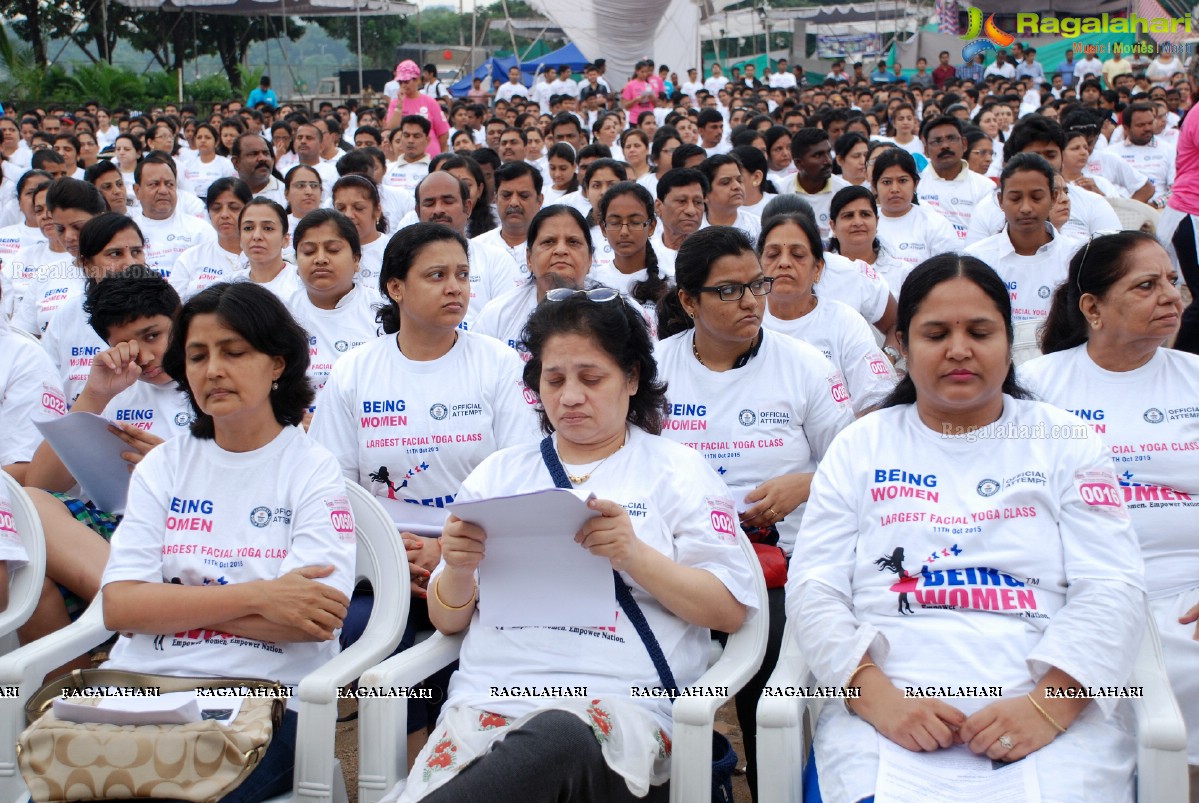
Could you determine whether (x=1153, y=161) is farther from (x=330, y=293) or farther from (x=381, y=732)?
(x=381, y=732)

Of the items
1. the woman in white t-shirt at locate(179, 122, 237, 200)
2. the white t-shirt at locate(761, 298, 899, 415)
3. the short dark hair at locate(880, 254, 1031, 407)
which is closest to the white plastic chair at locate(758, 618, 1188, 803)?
the short dark hair at locate(880, 254, 1031, 407)

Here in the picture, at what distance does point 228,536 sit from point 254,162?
623 cm

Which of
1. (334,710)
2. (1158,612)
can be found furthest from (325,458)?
(1158,612)

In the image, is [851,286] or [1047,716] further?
[851,286]

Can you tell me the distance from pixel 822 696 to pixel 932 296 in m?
0.88

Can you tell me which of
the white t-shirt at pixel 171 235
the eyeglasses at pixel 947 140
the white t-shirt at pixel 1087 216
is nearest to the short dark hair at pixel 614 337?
the white t-shirt at pixel 1087 216

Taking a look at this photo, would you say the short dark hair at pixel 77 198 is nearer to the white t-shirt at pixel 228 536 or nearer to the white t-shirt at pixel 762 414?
the white t-shirt at pixel 228 536

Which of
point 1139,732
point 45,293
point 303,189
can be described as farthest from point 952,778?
point 303,189

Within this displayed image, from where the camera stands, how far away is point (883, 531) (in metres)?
2.35

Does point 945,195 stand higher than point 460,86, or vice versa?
point 460,86

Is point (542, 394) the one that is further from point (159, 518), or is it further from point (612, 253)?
point (612, 253)

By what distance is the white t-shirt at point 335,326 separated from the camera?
14.5 feet

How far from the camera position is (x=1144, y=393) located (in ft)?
9.40

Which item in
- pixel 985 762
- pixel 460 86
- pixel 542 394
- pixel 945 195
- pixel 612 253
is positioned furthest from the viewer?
pixel 460 86
